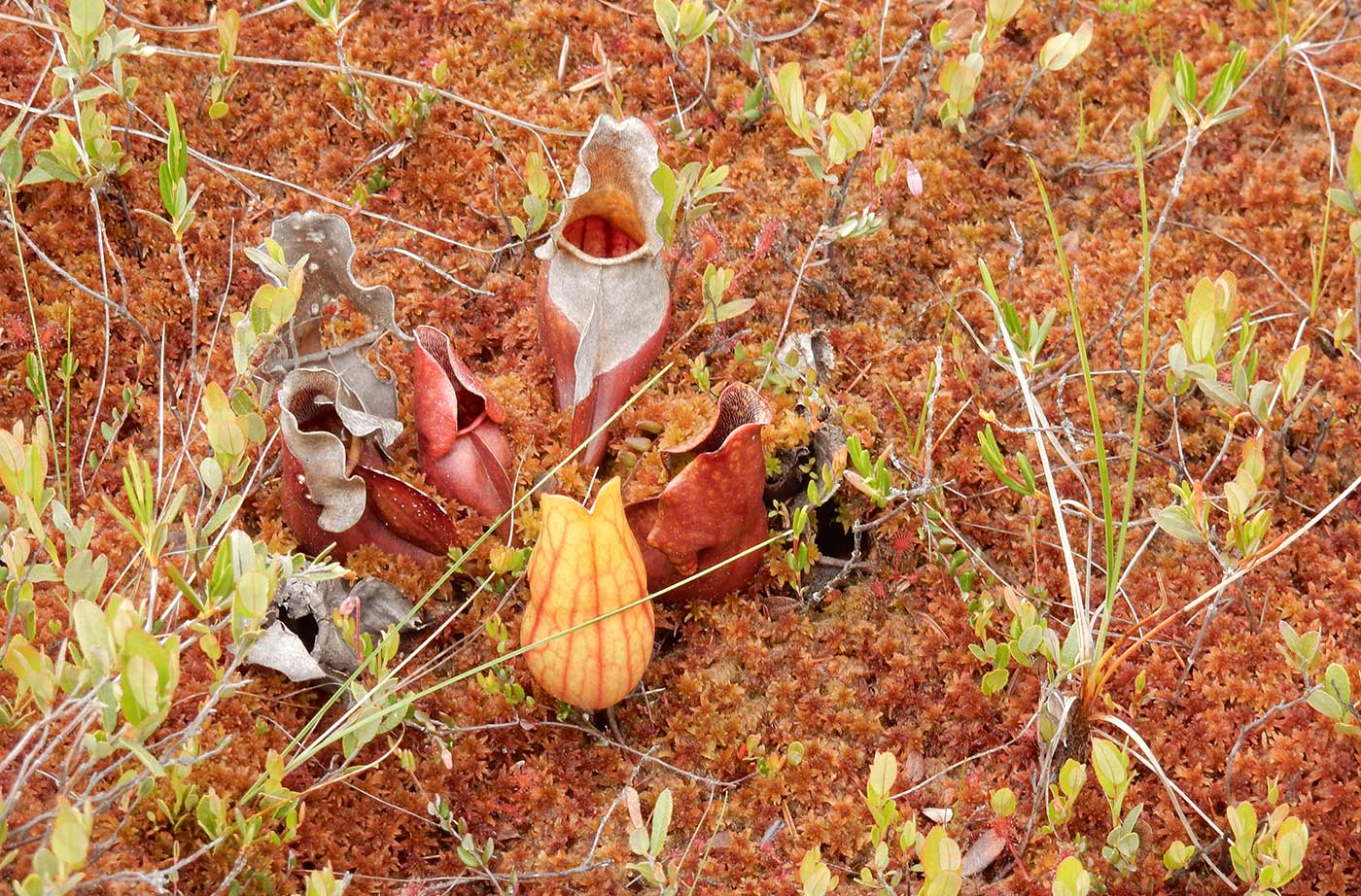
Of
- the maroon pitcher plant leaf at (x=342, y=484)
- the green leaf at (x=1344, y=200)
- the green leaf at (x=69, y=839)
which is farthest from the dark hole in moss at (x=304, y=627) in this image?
the green leaf at (x=1344, y=200)

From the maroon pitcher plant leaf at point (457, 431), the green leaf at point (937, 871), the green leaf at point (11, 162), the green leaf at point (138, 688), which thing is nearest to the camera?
the green leaf at point (138, 688)

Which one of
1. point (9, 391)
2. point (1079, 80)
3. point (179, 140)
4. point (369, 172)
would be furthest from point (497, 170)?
point (1079, 80)

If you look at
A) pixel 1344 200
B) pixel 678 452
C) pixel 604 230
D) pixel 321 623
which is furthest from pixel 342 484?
pixel 1344 200

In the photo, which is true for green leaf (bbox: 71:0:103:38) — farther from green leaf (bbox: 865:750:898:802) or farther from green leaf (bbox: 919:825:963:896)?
green leaf (bbox: 919:825:963:896)

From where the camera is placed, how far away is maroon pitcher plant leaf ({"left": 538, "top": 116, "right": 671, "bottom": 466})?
9.88 ft

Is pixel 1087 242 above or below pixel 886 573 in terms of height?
above

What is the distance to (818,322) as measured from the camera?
11.6 ft

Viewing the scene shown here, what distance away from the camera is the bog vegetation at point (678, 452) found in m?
2.48

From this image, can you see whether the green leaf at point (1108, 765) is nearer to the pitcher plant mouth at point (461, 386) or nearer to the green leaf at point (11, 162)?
the pitcher plant mouth at point (461, 386)

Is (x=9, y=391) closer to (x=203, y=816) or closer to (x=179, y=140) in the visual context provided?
(x=179, y=140)

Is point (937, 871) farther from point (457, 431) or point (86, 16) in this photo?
point (86, 16)

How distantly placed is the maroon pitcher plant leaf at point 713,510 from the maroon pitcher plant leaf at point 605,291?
321 millimetres

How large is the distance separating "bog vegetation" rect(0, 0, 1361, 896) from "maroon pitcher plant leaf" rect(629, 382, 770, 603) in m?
0.01

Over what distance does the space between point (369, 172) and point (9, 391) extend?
1194mm
